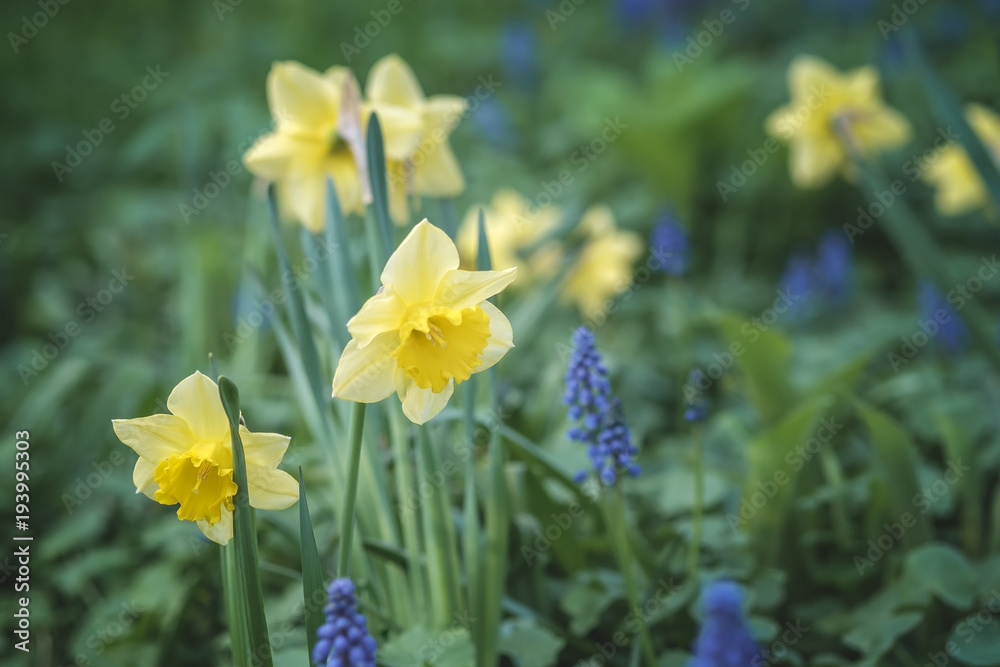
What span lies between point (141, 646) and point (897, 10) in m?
4.07

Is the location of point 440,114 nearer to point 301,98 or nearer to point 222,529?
point 301,98

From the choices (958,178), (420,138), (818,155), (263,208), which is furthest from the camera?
(263,208)

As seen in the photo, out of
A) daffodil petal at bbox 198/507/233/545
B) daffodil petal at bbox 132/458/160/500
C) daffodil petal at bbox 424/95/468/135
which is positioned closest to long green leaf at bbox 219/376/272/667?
daffodil petal at bbox 198/507/233/545

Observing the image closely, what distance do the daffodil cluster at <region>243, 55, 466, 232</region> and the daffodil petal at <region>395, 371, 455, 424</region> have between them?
479 mm

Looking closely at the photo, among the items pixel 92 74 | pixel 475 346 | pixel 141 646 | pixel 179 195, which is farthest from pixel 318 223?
pixel 92 74

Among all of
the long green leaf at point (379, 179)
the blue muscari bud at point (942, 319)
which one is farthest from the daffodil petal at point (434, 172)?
the blue muscari bud at point (942, 319)

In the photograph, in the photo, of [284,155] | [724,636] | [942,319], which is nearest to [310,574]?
[724,636]

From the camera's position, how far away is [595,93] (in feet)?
10.2

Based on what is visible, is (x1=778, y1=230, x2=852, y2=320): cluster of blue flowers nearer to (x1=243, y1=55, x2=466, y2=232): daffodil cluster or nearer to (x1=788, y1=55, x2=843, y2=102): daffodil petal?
(x1=788, y1=55, x2=843, y2=102): daffodil petal

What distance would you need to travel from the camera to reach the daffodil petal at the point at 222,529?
0.88m

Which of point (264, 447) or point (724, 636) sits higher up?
point (264, 447)

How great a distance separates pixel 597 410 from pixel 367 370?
35cm

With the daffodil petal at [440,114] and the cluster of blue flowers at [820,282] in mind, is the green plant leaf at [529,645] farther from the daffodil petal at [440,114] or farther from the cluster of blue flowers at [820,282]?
the cluster of blue flowers at [820,282]

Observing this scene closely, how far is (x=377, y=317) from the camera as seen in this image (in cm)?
84
